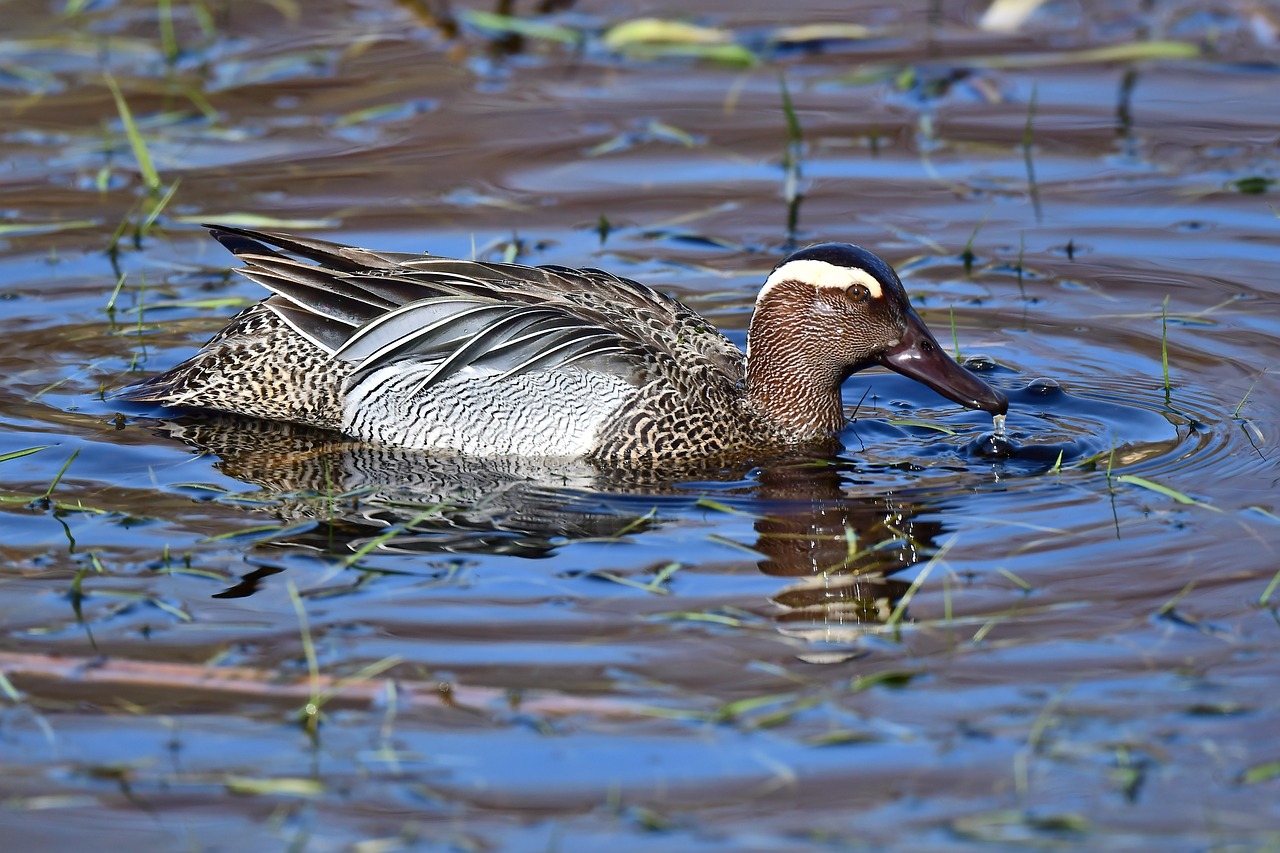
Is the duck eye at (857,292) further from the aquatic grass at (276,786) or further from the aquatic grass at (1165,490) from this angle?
the aquatic grass at (276,786)

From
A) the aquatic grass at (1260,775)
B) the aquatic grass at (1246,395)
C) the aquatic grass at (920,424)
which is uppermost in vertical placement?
the aquatic grass at (1246,395)

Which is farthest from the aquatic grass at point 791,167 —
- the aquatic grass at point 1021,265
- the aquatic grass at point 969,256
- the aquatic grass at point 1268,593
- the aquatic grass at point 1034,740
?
the aquatic grass at point 1034,740

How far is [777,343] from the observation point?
682 centimetres

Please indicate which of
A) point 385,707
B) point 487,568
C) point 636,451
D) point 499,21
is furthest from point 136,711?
point 499,21

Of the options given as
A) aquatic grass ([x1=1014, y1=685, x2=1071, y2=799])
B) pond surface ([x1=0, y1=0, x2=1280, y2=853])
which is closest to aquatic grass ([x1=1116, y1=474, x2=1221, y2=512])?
pond surface ([x1=0, y1=0, x2=1280, y2=853])

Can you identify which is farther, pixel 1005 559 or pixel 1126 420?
pixel 1126 420

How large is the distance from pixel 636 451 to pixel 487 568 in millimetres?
1286

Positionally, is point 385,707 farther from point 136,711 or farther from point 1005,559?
point 1005,559

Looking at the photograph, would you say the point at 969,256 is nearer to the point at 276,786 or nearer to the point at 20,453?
the point at 20,453

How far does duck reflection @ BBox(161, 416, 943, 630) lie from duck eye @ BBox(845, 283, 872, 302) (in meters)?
0.63

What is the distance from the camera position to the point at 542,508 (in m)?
6.02

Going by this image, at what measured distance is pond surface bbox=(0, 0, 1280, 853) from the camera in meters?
4.13

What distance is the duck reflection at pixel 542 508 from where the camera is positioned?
5.42 meters

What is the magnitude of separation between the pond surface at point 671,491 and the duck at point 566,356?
19 centimetres
